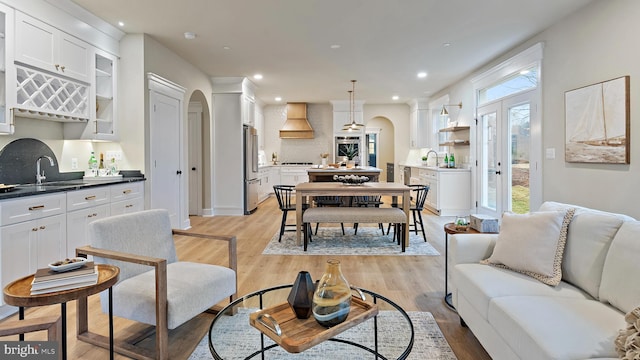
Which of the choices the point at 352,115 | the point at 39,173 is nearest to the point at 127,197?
the point at 39,173

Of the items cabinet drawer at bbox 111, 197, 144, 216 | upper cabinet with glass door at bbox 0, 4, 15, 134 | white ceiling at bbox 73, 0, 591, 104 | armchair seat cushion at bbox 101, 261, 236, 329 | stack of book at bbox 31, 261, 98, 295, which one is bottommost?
armchair seat cushion at bbox 101, 261, 236, 329

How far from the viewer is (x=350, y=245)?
15.5 feet

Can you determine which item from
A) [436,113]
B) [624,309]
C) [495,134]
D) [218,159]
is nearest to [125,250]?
[624,309]

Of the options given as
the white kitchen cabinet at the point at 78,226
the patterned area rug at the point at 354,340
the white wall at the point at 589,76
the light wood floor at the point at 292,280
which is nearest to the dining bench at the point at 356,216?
the light wood floor at the point at 292,280

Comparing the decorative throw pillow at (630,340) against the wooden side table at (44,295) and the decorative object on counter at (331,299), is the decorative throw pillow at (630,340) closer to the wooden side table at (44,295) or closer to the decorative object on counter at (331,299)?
the decorative object on counter at (331,299)

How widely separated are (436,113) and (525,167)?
4391 mm

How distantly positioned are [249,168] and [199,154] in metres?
1.01

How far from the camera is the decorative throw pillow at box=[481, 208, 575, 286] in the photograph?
2.05 meters

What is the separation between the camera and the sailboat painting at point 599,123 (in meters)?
3.23

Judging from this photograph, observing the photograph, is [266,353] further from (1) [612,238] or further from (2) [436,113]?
(2) [436,113]

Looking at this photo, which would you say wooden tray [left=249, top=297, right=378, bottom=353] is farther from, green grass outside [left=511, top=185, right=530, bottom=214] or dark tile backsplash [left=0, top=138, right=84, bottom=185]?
green grass outside [left=511, top=185, right=530, bottom=214]

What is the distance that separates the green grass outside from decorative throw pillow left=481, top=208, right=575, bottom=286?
3.16 meters

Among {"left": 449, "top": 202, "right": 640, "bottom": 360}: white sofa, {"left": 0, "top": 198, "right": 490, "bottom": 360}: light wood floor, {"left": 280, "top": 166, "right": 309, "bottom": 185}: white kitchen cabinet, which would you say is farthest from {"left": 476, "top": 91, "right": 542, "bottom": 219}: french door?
{"left": 280, "top": 166, "right": 309, "bottom": 185}: white kitchen cabinet

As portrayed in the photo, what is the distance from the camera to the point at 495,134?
231 inches
